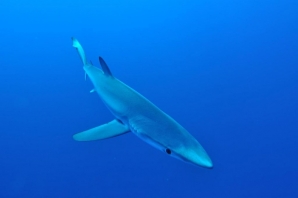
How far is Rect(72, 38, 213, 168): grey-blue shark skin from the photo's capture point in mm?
2112

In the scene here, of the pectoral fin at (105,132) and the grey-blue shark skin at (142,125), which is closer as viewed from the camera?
the grey-blue shark skin at (142,125)

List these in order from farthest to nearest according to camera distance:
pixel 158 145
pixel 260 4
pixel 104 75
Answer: pixel 260 4 < pixel 104 75 < pixel 158 145

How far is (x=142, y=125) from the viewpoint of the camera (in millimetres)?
2441

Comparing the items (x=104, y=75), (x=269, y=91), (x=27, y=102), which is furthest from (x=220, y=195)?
(x=27, y=102)

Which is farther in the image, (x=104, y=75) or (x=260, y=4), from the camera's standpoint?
(x=260, y=4)

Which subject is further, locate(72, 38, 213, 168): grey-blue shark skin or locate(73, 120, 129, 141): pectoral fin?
locate(73, 120, 129, 141): pectoral fin

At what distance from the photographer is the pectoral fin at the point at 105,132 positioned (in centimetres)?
274

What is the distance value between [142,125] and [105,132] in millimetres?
525

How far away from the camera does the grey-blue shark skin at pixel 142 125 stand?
2112 millimetres

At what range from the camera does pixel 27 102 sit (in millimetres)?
7090

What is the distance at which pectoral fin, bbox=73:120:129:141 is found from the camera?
274 centimetres

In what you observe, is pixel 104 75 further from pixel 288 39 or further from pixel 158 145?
pixel 288 39

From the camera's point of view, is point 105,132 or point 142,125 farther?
point 105,132

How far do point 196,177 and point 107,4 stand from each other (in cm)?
759
